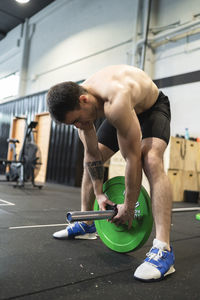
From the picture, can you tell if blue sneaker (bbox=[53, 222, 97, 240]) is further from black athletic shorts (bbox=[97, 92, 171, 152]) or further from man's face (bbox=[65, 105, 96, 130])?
man's face (bbox=[65, 105, 96, 130])

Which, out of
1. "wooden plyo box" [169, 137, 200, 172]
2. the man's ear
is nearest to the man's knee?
the man's ear

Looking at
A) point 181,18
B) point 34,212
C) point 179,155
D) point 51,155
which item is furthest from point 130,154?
point 51,155

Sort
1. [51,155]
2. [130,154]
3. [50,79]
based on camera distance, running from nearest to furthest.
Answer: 1. [130,154]
2. [51,155]
3. [50,79]

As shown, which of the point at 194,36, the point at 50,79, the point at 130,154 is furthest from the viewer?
the point at 50,79

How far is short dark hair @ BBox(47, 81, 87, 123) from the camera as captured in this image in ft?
3.65

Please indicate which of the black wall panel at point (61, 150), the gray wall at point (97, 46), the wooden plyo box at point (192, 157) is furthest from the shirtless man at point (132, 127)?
the black wall panel at point (61, 150)

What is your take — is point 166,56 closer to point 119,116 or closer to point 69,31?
point 69,31

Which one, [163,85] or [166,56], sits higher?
[166,56]

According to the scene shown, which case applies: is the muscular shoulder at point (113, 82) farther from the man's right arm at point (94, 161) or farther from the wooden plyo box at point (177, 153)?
the wooden plyo box at point (177, 153)

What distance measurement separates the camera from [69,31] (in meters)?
7.14

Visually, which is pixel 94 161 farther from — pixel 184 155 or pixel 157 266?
pixel 184 155

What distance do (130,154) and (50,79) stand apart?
6.87 meters

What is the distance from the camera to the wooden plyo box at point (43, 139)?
6.93 meters

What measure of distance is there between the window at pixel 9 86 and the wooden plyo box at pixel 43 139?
2.01 meters
